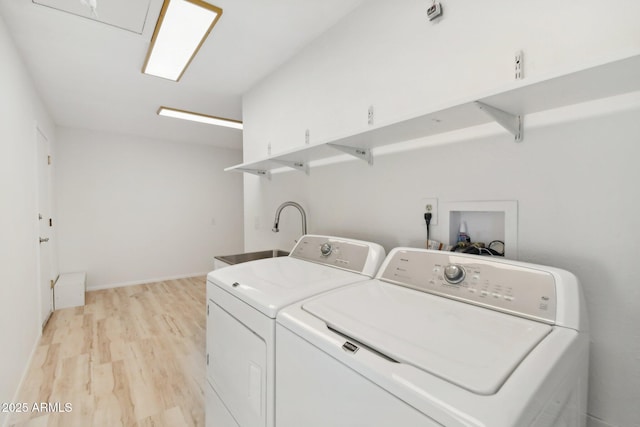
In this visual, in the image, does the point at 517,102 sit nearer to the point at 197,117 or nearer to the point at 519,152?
the point at 519,152

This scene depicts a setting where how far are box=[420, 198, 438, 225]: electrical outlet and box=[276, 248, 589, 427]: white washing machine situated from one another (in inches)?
10.1

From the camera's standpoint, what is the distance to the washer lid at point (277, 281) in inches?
41.2

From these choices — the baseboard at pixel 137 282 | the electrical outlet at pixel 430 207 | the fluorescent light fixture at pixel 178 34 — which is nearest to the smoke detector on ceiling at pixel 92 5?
the fluorescent light fixture at pixel 178 34

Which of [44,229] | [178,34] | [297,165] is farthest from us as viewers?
[44,229]

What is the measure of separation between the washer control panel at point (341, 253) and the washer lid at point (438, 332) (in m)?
0.30

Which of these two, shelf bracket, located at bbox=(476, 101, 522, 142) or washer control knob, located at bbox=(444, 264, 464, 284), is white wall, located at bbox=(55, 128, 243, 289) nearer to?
washer control knob, located at bbox=(444, 264, 464, 284)

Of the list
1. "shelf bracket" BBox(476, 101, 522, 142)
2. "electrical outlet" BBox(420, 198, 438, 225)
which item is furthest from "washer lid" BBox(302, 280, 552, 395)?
"shelf bracket" BBox(476, 101, 522, 142)

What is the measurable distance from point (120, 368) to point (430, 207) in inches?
102

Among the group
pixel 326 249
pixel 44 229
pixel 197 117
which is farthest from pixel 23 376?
pixel 197 117

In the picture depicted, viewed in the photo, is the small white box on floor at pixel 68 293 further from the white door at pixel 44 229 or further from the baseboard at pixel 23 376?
the baseboard at pixel 23 376

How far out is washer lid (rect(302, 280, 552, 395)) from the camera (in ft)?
1.95

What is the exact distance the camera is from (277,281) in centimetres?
125

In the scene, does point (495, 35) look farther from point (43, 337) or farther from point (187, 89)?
point (43, 337)

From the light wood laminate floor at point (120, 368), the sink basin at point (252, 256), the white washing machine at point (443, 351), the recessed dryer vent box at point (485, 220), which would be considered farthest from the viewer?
the sink basin at point (252, 256)
